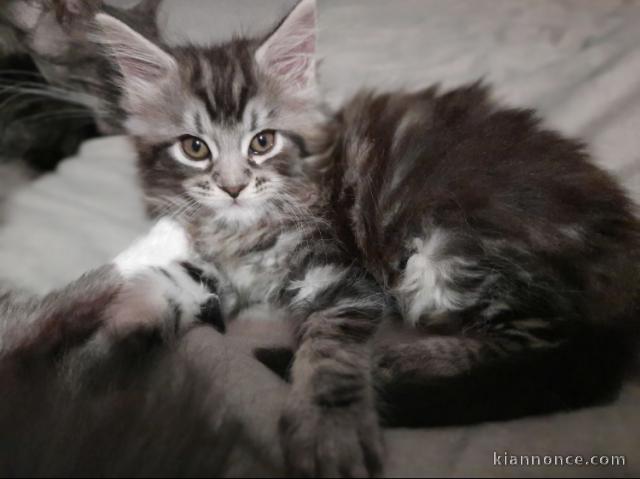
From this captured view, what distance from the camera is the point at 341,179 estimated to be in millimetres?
1386

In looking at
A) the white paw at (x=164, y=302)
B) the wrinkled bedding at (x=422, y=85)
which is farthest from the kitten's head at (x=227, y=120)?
the wrinkled bedding at (x=422, y=85)

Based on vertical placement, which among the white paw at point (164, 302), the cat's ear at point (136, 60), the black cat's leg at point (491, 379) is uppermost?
the cat's ear at point (136, 60)

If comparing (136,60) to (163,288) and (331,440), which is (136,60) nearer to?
(163,288)

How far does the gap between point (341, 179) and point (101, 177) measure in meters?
0.84

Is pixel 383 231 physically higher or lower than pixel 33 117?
higher

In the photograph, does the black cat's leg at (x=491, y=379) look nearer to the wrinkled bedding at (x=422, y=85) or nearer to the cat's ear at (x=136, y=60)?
the wrinkled bedding at (x=422, y=85)

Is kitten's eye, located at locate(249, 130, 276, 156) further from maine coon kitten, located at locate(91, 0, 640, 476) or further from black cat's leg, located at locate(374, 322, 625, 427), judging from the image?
black cat's leg, located at locate(374, 322, 625, 427)

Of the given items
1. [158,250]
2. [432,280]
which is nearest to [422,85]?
[432,280]

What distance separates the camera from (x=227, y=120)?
129 centimetres

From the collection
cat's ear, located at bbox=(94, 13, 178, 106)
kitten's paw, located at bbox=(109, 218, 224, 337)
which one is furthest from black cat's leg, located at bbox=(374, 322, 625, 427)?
cat's ear, located at bbox=(94, 13, 178, 106)

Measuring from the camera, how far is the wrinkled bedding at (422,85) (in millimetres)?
926

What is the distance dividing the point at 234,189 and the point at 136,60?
1.52 feet

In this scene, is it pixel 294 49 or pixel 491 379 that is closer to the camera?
pixel 491 379

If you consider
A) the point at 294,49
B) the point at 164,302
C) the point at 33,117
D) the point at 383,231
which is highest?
the point at 294,49
